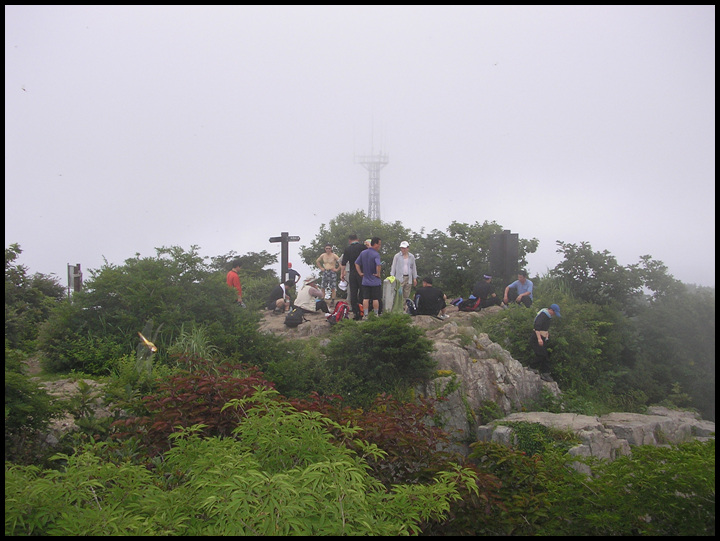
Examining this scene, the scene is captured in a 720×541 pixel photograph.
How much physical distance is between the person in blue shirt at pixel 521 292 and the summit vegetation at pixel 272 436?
1.19 m

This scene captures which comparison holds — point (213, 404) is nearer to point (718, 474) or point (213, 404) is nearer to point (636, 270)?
point (718, 474)

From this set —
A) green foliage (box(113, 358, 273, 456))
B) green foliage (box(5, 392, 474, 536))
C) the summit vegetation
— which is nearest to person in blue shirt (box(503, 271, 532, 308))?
the summit vegetation

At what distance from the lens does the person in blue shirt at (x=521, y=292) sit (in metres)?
14.9

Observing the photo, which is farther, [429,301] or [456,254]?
[456,254]

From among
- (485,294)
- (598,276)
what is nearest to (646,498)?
(485,294)

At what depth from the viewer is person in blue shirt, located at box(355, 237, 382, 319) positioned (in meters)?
12.1

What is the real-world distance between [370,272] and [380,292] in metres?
0.74

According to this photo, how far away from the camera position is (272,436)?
14.6 feet

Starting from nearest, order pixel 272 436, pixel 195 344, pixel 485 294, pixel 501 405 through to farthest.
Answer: pixel 272 436 < pixel 195 344 < pixel 501 405 < pixel 485 294

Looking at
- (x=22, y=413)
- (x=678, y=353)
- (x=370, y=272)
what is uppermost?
(x=370, y=272)

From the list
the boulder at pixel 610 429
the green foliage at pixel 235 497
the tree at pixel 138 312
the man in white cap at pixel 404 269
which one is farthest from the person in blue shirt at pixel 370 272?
the green foliage at pixel 235 497

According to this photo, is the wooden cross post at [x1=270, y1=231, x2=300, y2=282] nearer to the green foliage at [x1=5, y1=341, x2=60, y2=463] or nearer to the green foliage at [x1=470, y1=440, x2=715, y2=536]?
the green foliage at [x1=5, y1=341, x2=60, y2=463]

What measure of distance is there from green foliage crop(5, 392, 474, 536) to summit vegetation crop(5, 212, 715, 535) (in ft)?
0.05

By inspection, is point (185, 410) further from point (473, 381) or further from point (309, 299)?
point (309, 299)
